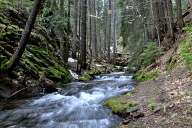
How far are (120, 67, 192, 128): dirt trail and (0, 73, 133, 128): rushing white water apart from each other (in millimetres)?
743

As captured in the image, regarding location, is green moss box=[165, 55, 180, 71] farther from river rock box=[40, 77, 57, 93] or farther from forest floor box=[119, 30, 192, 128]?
river rock box=[40, 77, 57, 93]

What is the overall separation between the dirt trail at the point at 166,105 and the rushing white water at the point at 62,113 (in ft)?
2.44

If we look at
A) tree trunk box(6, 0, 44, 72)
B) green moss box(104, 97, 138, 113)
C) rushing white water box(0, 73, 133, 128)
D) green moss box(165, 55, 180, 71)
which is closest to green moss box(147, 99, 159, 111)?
green moss box(104, 97, 138, 113)

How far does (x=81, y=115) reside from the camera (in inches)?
319

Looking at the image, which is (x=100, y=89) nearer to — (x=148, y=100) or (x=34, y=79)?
(x=34, y=79)

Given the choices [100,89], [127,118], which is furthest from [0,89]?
[127,118]

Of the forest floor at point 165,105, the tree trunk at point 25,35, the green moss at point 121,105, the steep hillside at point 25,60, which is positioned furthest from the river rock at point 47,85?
the green moss at point 121,105

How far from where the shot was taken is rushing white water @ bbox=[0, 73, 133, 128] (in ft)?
24.1

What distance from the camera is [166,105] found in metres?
7.45

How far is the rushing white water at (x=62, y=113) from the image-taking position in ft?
24.1

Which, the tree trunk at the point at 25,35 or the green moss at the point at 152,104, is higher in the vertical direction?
the tree trunk at the point at 25,35

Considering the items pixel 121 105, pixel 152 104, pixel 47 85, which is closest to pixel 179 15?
pixel 47 85

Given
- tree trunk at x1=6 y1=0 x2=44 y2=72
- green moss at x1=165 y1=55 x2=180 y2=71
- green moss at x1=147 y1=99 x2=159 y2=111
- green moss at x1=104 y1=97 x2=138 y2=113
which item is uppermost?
tree trunk at x1=6 y1=0 x2=44 y2=72

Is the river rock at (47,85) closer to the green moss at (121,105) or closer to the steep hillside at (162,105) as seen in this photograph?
the steep hillside at (162,105)
